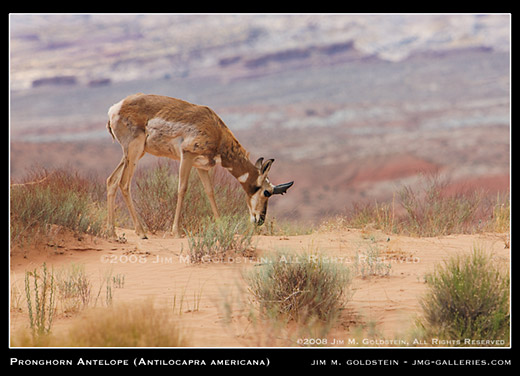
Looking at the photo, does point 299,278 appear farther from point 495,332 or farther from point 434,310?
point 495,332

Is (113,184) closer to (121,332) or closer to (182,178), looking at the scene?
(182,178)

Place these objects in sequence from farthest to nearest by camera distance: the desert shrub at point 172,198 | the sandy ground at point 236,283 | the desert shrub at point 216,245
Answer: the desert shrub at point 172,198 → the desert shrub at point 216,245 → the sandy ground at point 236,283

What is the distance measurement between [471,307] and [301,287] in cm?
189

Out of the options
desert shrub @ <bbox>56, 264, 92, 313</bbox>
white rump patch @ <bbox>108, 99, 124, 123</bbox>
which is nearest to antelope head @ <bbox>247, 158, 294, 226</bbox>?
white rump patch @ <bbox>108, 99, 124, 123</bbox>

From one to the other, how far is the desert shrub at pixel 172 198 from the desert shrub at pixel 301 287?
279 inches

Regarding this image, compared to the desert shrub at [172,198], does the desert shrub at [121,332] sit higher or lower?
higher

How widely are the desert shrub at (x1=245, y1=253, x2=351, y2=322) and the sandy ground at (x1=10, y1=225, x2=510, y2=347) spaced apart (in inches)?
7.9

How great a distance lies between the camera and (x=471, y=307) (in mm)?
5793

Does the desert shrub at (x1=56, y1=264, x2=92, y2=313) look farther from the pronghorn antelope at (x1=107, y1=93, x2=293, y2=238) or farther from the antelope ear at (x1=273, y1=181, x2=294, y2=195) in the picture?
the antelope ear at (x1=273, y1=181, x2=294, y2=195)

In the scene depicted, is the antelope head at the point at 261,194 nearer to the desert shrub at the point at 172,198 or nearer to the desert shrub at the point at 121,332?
the desert shrub at the point at 172,198

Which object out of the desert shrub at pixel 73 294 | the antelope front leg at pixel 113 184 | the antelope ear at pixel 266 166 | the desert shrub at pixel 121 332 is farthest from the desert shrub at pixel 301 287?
the antelope front leg at pixel 113 184

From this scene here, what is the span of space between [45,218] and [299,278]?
6.09m

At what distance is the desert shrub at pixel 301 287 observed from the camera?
6.43m

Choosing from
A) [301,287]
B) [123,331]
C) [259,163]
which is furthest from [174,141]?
[123,331]
